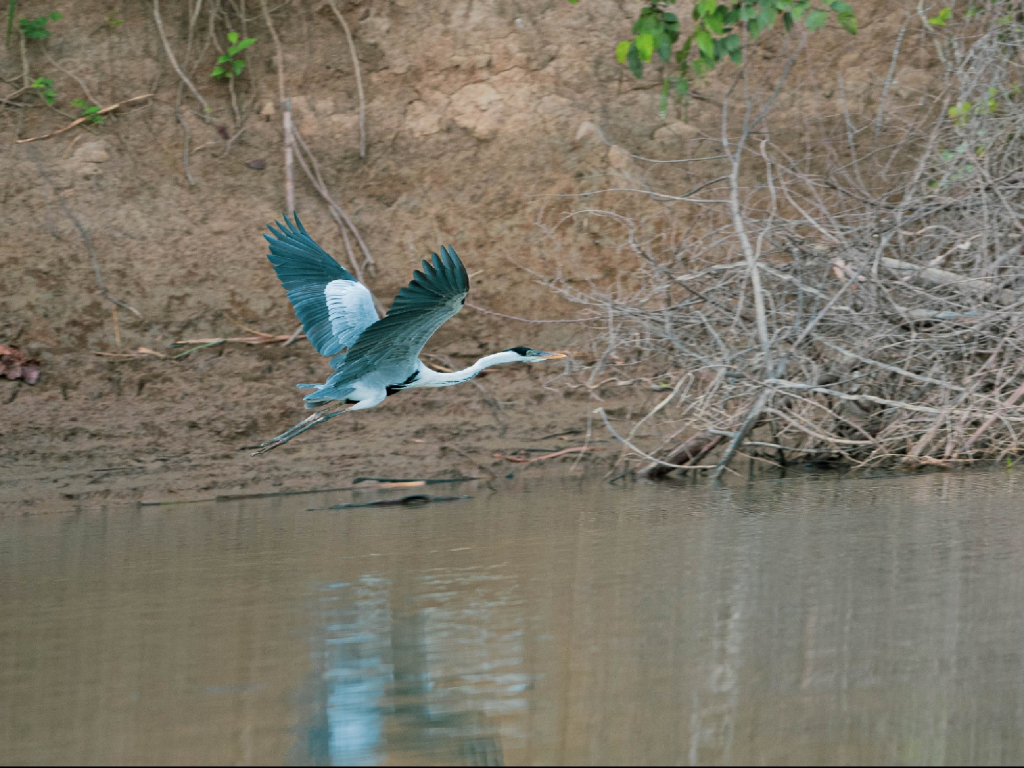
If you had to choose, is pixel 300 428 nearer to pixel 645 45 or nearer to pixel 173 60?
pixel 645 45

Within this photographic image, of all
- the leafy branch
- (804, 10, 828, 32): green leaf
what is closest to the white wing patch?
the leafy branch

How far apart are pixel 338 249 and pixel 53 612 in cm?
538

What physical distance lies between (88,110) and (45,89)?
0.38 meters

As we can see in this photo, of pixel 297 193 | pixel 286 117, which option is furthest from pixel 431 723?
pixel 286 117

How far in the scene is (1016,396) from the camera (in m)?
6.50

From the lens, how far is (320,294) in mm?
6711

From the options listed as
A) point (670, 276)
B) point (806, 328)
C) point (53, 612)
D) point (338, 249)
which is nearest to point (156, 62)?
point (338, 249)

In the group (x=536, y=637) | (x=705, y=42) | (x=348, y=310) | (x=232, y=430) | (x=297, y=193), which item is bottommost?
(x=232, y=430)

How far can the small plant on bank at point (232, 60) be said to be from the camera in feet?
30.6

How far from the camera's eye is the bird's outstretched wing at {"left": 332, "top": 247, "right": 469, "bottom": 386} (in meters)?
5.29

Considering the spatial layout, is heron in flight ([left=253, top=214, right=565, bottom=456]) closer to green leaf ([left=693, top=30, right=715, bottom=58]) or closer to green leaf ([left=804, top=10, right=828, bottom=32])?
green leaf ([left=693, top=30, right=715, bottom=58])

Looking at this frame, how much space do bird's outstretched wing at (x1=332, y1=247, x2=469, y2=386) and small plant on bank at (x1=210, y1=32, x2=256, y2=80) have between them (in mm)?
4052

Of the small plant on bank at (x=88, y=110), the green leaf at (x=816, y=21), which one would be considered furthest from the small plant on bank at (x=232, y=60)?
the green leaf at (x=816, y=21)

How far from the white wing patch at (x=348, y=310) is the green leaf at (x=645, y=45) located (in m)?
2.05
